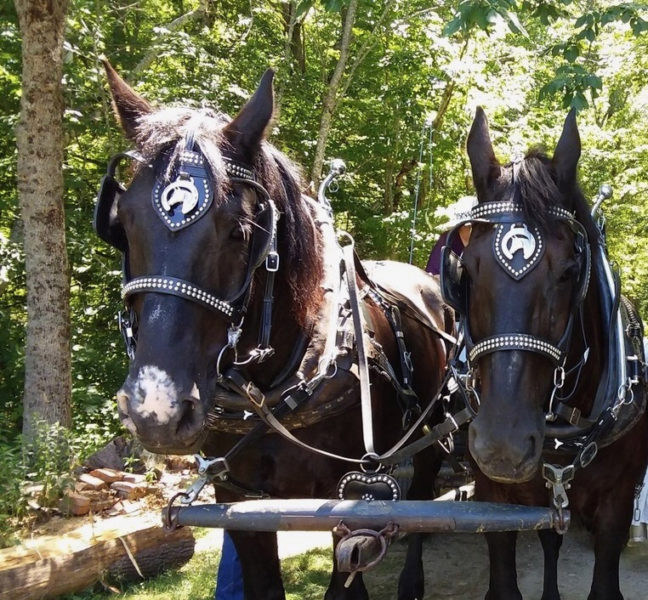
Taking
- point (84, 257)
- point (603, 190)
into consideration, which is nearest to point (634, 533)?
point (603, 190)

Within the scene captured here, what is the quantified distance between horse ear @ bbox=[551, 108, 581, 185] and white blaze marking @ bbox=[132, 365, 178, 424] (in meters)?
1.40

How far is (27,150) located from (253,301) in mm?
3467

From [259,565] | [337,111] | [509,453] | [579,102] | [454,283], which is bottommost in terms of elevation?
[259,565]

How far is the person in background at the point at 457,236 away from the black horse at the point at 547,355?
6.3 inches

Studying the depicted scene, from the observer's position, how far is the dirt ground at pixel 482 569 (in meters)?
3.96

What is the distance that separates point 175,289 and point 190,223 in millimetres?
189

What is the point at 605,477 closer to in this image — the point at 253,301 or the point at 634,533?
the point at 634,533

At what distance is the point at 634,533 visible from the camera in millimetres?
3039

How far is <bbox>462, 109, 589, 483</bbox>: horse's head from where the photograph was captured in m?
1.99

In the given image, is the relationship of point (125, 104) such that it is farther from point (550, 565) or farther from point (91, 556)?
point (550, 565)

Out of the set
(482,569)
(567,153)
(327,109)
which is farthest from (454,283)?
(327,109)

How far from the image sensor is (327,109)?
8.11 meters

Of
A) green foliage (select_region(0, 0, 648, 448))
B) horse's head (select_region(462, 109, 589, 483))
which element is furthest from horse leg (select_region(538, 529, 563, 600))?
green foliage (select_region(0, 0, 648, 448))

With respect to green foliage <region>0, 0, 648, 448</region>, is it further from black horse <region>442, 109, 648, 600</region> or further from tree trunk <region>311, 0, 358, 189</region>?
black horse <region>442, 109, 648, 600</region>
